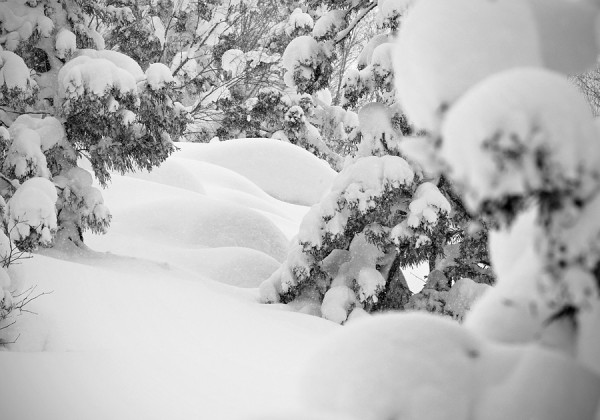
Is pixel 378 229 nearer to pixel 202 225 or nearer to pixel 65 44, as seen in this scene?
A: pixel 65 44

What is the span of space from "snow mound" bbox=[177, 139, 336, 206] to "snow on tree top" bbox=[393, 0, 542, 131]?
1716 centimetres

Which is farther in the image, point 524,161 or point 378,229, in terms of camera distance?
point 378,229

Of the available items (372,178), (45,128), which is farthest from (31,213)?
(372,178)

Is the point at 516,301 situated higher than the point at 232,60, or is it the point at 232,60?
the point at 232,60

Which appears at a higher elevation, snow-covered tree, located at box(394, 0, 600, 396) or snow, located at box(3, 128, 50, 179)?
snow, located at box(3, 128, 50, 179)

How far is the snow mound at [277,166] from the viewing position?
1833 cm

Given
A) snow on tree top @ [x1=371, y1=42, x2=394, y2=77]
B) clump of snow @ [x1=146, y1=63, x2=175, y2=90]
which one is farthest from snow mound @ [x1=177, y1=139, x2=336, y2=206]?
snow on tree top @ [x1=371, y1=42, x2=394, y2=77]

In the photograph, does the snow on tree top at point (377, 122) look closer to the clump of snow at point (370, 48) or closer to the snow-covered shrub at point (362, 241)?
the snow-covered shrub at point (362, 241)

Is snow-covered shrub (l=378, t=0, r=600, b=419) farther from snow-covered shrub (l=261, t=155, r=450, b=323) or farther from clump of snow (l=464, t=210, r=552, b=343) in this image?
snow-covered shrub (l=261, t=155, r=450, b=323)

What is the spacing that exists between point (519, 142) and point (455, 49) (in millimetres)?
254

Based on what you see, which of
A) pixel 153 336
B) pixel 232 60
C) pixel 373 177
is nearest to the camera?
pixel 153 336

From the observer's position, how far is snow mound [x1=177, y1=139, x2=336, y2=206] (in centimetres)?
1833

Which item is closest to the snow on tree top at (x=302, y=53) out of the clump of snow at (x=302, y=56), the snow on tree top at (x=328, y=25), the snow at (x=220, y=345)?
the clump of snow at (x=302, y=56)

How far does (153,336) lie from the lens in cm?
533
